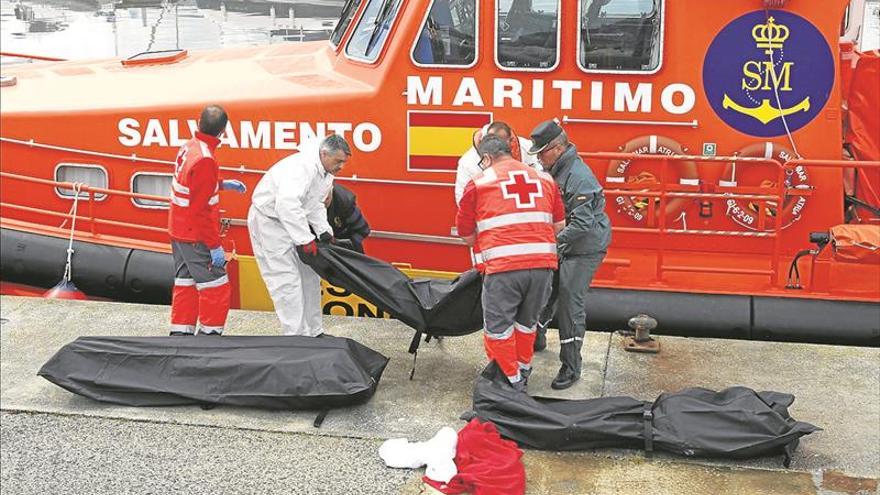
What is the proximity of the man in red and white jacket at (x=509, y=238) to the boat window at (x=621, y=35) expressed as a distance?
4.65 ft

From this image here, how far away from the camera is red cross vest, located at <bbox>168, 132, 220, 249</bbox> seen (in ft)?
18.7

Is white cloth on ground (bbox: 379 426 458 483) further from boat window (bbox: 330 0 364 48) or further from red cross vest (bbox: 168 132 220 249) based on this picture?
boat window (bbox: 330 0 364 48)

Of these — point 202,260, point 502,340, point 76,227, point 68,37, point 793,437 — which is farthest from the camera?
point 68,37

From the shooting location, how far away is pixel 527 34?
20.4ft

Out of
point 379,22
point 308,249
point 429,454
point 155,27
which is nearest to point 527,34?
point 379,22

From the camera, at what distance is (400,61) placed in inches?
253

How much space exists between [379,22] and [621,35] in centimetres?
159

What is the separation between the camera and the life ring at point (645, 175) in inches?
245

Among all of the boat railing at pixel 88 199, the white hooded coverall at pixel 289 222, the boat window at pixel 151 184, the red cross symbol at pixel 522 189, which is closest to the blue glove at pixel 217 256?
the white hooded coverall at pixel 289 222

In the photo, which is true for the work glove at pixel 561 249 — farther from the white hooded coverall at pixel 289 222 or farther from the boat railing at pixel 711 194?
the white hooded coverall at pixel 289 222

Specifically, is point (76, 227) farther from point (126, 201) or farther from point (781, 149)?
point (781, 149)

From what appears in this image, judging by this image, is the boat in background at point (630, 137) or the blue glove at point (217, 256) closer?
the blue glove at point (217, 256)

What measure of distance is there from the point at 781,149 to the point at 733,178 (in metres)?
0.32

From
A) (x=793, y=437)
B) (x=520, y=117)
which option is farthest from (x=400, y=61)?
(x=793, y=437)
